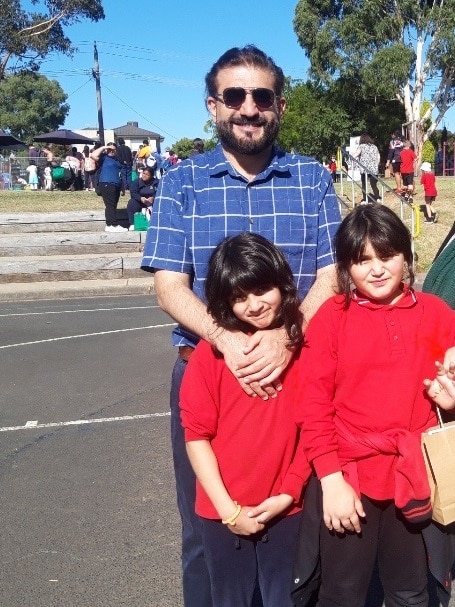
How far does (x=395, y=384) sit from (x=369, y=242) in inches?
16.9

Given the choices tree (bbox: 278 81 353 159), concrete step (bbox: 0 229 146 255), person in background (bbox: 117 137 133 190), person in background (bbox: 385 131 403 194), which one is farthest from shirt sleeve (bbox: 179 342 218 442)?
tree (bbox: 278 81 353 159)

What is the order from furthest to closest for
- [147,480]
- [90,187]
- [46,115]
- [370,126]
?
[46,115]
[370,126]
[90,187]
[147,480]

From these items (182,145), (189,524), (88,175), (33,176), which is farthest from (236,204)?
(182,145)

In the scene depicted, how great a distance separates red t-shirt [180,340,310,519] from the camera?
219 centimetres

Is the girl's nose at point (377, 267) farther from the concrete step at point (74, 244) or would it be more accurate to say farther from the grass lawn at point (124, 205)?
the concrete step at point (74, 244)

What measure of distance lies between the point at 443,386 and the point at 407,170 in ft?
57.0

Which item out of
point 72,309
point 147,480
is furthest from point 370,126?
point 147,480

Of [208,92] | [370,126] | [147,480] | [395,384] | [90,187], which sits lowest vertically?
[147,480]

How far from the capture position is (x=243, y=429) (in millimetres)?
2193

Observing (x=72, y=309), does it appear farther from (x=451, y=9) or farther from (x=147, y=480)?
(x=451, y=9)

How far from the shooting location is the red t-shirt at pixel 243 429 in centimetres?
219

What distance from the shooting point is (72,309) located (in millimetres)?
10680

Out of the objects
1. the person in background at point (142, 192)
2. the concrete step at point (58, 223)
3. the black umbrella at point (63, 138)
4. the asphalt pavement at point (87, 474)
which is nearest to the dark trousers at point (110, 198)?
the person in background at point (142, 192)

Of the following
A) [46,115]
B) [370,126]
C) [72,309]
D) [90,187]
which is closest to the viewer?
[72,309]
